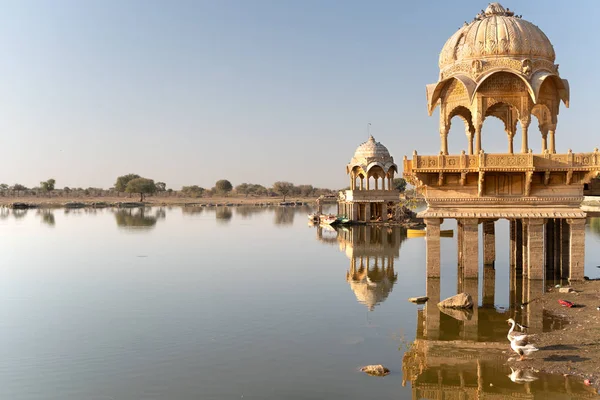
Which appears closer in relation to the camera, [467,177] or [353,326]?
[353,326]

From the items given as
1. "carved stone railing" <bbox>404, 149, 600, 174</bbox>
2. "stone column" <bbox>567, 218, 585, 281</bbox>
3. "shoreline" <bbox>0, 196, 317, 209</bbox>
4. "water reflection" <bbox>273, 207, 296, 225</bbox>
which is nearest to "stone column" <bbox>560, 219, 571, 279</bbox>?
"stone column" <bbox>567, 218, 585, 281</bbox>

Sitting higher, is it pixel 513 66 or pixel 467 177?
pixel 513 66

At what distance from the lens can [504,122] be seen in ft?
78.1

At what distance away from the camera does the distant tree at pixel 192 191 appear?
17425cm

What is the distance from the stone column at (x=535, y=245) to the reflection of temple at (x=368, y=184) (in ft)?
116

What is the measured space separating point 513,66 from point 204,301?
1291 cm

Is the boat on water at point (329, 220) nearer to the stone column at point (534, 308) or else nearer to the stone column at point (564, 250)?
the stone column at point (564, 250)

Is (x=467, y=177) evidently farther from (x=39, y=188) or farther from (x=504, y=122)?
(x=39, y=188)

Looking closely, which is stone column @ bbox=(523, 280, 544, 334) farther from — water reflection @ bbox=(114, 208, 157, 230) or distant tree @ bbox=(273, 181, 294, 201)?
distant tree @ bbox=(273, 181, 294, 201)

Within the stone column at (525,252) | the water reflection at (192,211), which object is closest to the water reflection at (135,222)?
the water reflection at (192,211)

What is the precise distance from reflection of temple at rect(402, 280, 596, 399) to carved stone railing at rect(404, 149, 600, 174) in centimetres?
463

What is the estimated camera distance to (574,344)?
43.0ft

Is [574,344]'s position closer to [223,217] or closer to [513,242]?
[513,242]

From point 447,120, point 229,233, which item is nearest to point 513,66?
point 447,120
